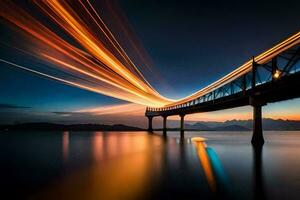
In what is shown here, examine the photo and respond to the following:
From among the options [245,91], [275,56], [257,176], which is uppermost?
[275,56]

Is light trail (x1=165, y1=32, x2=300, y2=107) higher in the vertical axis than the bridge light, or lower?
higher

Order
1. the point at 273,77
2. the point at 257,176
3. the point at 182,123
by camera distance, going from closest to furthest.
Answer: the point at 257,176, the point at 273,77, the point at 182,123

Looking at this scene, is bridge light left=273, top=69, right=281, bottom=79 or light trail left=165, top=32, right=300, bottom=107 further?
bridge light left=273, top=69, right=281, bottom=79

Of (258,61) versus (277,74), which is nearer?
(277,74)

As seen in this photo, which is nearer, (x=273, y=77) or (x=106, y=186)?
(x=106, y=186)

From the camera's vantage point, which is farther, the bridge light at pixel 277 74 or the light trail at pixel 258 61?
the bridge light at pixel 277 74

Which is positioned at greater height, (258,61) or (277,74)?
(258,61)

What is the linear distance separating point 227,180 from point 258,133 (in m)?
42.7

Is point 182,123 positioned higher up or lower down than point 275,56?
lower down

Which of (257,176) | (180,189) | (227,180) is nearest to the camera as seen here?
(180,189)

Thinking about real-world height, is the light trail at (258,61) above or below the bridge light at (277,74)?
above

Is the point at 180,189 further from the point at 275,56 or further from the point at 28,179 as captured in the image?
the point at 275,56

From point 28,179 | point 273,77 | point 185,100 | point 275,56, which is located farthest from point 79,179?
point 185,100

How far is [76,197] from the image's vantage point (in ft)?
48.0
